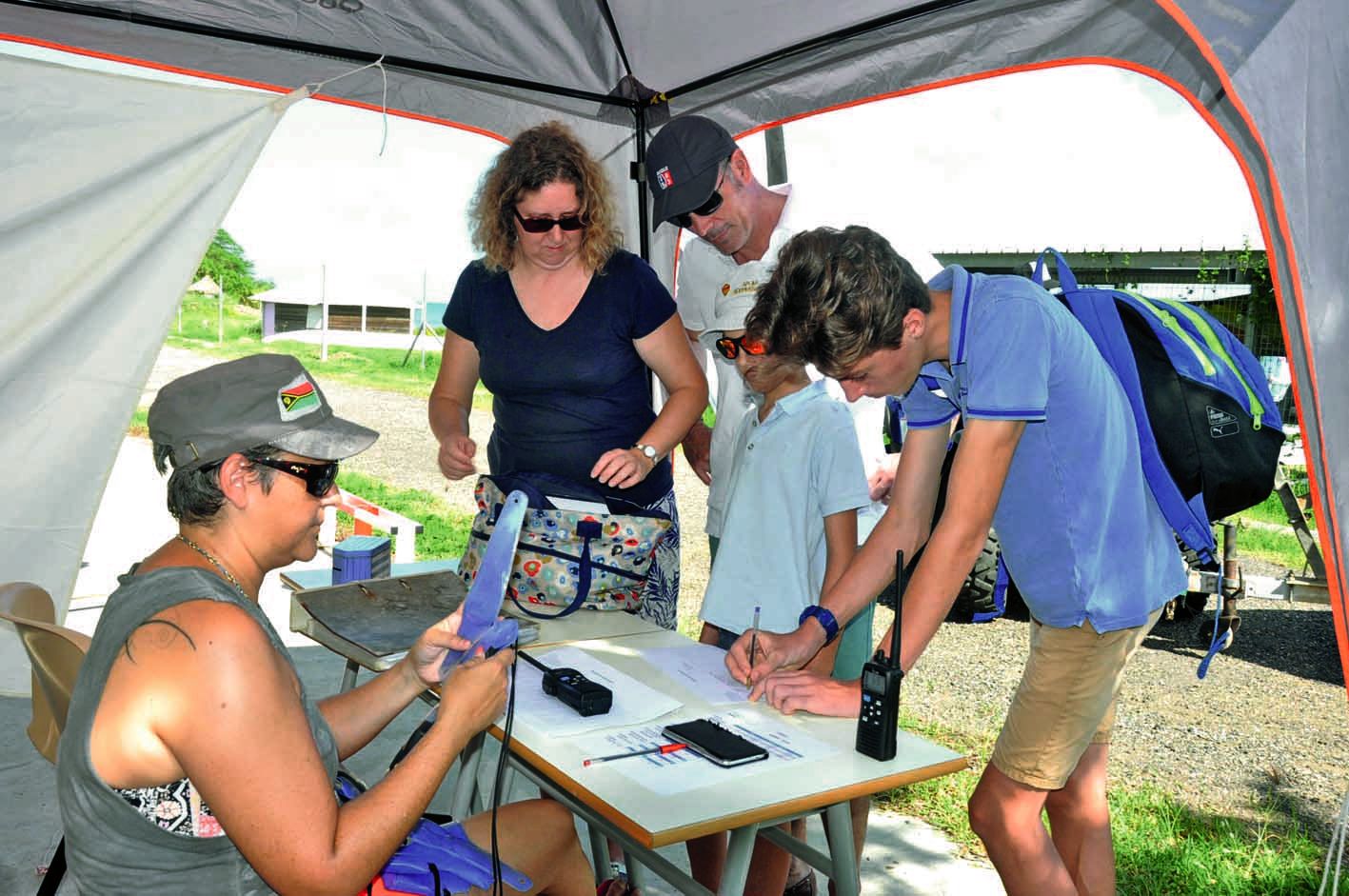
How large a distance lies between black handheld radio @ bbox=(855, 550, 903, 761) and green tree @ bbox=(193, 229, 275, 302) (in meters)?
42.1

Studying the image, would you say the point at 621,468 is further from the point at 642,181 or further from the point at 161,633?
the point at 642,181

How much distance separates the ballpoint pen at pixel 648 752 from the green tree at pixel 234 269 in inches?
1655

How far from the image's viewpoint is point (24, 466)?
313cm

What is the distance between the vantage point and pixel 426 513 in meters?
10.6

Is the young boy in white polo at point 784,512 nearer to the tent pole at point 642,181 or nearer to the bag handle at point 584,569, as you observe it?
the bag handle at point 584,569

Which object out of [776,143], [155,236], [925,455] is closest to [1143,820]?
[925,455]

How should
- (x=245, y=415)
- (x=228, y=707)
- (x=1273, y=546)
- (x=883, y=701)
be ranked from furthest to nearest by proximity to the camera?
(x=1273, y=546) → (x=883, y=701) → (x=245, y=415) → (x=228, y=707)

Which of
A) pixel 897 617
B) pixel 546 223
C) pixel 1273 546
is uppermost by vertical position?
pixel 546 223

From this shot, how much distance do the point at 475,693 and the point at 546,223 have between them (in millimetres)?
1474

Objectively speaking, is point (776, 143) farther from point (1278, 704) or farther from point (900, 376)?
point (1278, 704)

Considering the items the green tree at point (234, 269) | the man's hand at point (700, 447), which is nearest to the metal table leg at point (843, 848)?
the man's hand at point (700, 447)

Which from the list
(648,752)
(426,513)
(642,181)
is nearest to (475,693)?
(648,752)

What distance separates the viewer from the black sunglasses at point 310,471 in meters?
1.55

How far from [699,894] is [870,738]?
0.41 meters
